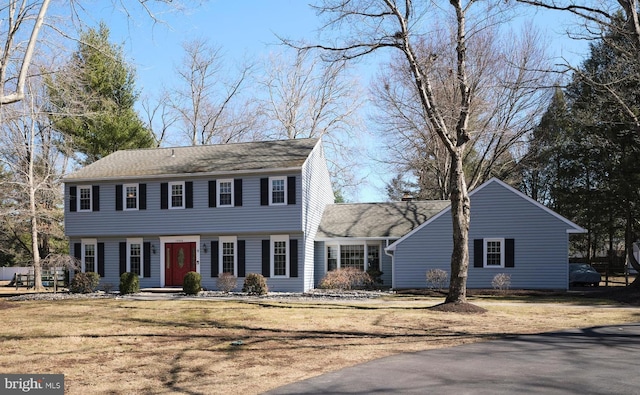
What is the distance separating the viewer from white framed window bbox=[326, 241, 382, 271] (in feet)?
96.0

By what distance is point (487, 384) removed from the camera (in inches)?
314

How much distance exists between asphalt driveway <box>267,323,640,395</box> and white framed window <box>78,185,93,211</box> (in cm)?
2337

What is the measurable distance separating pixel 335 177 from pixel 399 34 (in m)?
24.5

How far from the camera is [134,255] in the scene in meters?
29.2

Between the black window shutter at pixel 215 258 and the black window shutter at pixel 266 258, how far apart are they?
2251 millimetres

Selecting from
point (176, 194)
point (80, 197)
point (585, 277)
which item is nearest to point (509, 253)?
point (585, 277)

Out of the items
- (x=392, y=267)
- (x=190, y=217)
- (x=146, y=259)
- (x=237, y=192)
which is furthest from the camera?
(x=146, y=259)

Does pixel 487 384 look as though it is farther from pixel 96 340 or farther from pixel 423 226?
pixel 423 226

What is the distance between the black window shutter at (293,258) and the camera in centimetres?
2705

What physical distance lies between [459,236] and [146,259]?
55.5ft

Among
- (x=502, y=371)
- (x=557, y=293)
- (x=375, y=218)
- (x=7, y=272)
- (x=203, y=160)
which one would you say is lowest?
(x=7, y=272)

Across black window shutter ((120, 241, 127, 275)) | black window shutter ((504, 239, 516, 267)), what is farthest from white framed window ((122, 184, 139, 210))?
black window shutter ((504, 239, 516, 267))

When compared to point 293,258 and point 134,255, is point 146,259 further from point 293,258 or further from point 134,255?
point 293,258

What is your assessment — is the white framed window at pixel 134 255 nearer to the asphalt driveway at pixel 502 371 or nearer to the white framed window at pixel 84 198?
the white framed window at pixel 84 198
